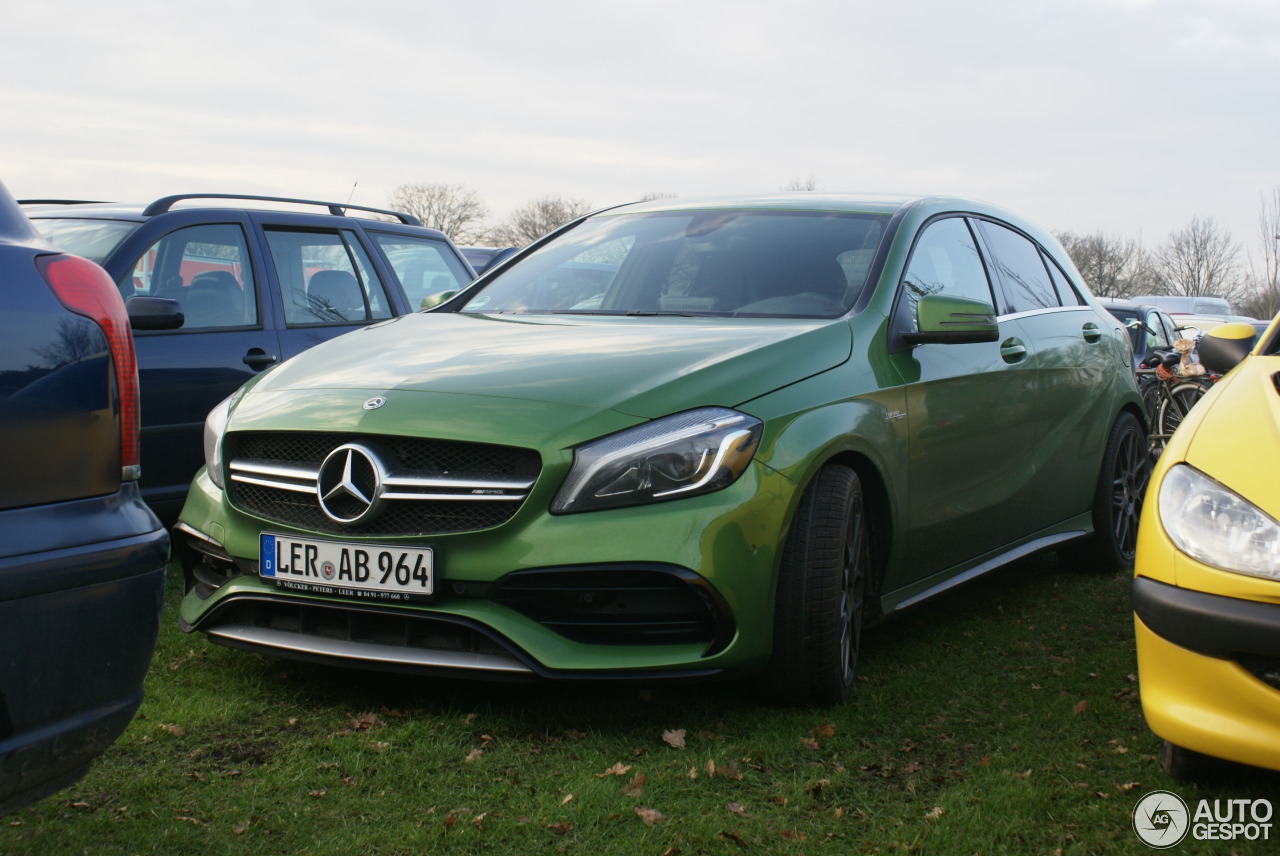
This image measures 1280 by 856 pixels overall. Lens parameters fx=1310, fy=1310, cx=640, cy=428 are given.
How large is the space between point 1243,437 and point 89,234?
195 inches

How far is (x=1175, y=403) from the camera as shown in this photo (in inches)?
511

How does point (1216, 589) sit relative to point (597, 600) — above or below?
above

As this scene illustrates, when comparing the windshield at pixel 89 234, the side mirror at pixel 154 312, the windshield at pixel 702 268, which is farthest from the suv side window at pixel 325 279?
the windshield at pixel 702 268

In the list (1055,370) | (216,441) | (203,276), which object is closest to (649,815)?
(216,441)

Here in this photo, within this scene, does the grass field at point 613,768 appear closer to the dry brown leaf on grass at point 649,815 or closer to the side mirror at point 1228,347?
the dry brown leaf on grass at point 649,815

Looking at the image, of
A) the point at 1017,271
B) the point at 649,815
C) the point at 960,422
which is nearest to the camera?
the point at 649,815

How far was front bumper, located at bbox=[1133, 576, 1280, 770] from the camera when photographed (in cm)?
265

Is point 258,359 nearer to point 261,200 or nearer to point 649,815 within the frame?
point 261,200

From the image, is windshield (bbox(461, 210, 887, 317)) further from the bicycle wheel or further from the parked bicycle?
the bicycle wheel

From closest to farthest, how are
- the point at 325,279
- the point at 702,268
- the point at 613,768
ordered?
1. the point at 613,768
2. the point at 702,268
3. the point at 325,279

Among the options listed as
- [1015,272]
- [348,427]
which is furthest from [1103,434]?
[348,427]

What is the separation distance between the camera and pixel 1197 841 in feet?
9.54

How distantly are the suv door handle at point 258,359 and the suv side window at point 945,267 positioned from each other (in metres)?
3.05

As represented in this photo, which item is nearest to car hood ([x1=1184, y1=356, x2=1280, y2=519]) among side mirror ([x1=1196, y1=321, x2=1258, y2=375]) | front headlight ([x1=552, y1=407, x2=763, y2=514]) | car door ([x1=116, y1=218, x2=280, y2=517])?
side mirror ([x1=1196, y1=321, x2=1258, y2=375])
